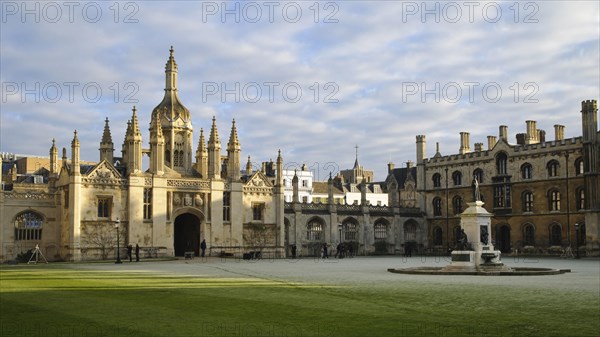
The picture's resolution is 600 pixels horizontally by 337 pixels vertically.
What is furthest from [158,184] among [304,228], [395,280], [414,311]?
[414,311]

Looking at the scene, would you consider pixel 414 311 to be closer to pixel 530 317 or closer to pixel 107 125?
pixel 530 317

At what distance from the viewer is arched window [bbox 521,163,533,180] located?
234 ft

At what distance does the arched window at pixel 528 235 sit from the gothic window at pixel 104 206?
39.9 m

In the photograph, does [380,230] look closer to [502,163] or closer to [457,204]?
[457,204]

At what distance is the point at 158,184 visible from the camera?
56.2 metres

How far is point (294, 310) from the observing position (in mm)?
16703

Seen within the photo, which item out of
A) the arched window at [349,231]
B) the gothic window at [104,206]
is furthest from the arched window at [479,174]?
the gothic window at [104,206]

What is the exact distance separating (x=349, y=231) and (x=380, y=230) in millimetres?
4403

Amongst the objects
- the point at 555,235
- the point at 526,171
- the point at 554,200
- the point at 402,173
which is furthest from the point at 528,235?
the point at 402,173

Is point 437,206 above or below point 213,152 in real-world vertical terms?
below

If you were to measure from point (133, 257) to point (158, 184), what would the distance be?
598 cm

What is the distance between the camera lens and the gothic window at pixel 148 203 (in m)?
55.8

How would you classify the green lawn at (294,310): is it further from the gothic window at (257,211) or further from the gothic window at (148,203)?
the gothic window at (257,211)

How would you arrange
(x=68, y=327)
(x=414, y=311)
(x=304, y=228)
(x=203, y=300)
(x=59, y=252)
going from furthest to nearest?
(x=304, y=228)
(x=59, y=252)
(x=203, y=300)
(x=414, y=311)
(x=68, y=327)
